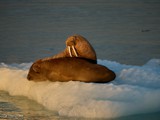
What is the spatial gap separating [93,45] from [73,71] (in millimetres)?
4080

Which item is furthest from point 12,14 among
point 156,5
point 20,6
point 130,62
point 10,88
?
point 10,88

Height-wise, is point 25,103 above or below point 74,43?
below

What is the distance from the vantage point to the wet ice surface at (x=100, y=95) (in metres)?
5.91

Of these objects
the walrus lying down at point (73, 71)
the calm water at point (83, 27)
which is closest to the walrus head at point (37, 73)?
the walrus lying down at point (73, 71)

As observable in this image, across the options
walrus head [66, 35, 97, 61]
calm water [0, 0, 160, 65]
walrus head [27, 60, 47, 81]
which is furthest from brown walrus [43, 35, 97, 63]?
calm water [0, 0, 160, 65]

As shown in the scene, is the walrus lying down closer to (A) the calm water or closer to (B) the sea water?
(B) the sea water

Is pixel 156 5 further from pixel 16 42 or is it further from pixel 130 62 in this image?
pixel 130 62

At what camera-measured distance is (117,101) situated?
597cm

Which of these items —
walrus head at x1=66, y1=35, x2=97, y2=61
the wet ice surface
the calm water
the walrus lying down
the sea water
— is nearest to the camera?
the wet ice surface

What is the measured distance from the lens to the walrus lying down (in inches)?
260

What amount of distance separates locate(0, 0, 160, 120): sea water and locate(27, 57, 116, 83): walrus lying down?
0.35ft

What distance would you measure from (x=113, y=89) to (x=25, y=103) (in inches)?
42.7

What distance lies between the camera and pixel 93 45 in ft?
35.1

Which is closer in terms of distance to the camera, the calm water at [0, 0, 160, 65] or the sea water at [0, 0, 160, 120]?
the sea water at [0, 0, 160, 120]
